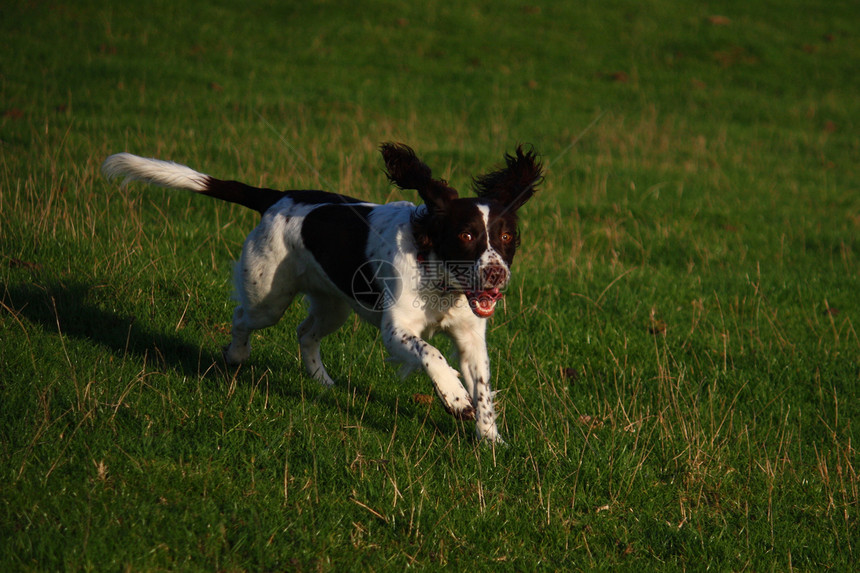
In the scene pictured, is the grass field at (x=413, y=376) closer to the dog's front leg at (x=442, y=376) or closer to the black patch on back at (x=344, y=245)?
the dog's front leg at (x=442, y=376)

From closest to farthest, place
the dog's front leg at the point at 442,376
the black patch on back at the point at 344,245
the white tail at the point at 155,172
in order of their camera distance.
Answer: the dog's front leg at the point at 442,376 → the black patch on back at the point at 344,245 → the white tail at the point at 155,172

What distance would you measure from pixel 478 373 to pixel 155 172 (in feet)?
7.69

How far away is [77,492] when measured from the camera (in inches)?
126

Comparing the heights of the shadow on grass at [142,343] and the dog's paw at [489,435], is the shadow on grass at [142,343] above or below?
below

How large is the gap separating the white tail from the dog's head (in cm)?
134

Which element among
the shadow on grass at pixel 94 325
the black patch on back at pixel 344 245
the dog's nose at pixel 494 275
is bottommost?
the shadow on grass at pixel 94 325

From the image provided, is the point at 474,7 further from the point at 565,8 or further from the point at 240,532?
the point at 240,532

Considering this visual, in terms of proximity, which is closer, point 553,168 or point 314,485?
point 314,485

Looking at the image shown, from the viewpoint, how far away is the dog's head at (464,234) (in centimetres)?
392

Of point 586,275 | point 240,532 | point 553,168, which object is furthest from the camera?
point 553,168

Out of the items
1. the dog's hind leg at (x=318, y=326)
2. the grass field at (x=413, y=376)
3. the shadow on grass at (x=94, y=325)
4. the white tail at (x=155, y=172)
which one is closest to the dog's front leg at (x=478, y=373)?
the grass field at (x=413, y=376)

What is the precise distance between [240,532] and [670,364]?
3.40m

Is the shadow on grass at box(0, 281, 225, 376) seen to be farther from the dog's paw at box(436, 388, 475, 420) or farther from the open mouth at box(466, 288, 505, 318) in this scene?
the open mouth at box(466, 288, 505, 318)

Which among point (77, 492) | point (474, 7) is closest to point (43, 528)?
point (77, 492)
